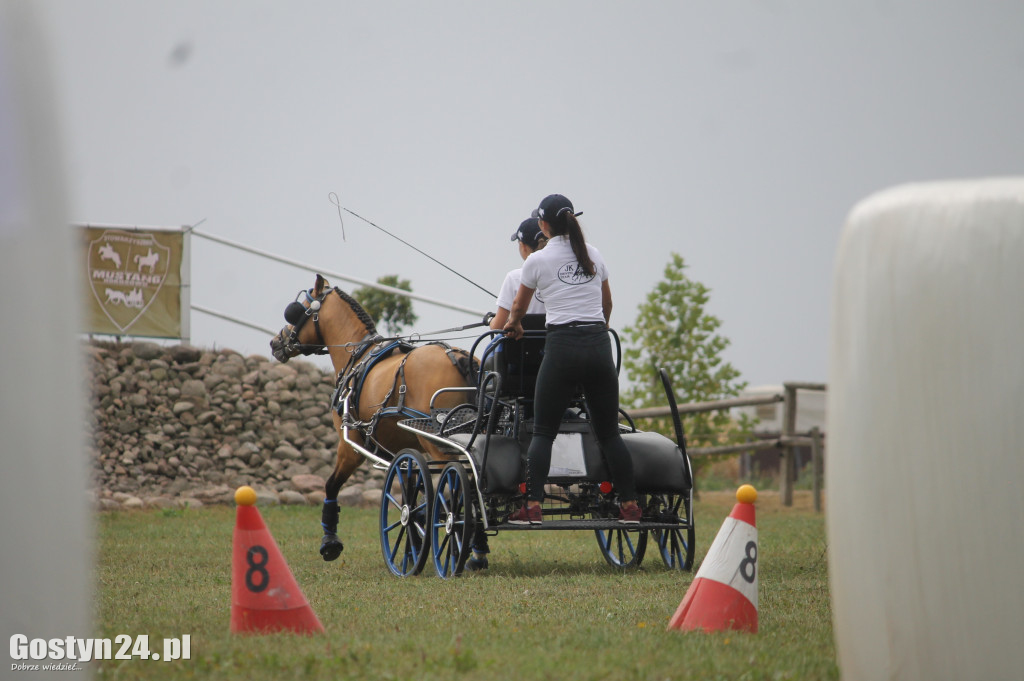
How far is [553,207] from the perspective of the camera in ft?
21.2

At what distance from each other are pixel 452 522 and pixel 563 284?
Answer: 1.68m

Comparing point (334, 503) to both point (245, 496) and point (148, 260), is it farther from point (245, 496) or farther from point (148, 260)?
point (148, 260)

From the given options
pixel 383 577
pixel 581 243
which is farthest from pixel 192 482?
pixel 581 243

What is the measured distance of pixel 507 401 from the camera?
7105 mm

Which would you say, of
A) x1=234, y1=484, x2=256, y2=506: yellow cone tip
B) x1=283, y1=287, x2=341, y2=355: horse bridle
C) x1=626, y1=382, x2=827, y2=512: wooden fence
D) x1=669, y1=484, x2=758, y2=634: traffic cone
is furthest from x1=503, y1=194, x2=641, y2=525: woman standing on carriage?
x1=626, y1=382, x2=827, y2=512: wooden fence

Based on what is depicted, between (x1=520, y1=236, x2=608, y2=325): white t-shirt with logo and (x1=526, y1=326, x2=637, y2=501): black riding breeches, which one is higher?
(x1=520, y1=236, x2=608, y2=325): white t-shirt with logo

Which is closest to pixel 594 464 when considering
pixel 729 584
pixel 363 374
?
pixel 729 584

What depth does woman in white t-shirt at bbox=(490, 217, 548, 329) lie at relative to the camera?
23.9ft

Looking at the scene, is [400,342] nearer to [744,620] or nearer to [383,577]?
[383,577]

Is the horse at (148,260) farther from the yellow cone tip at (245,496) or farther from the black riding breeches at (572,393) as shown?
the yellow cone tip at (245,496)

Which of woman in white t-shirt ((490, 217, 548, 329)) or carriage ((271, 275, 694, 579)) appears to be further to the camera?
woman in white t-shirt ((490, 217, 548, 329))

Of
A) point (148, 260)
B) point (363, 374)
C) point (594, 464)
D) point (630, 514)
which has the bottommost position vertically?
point (630, 514)

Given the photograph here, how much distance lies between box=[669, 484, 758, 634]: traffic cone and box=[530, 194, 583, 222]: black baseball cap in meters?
2.37

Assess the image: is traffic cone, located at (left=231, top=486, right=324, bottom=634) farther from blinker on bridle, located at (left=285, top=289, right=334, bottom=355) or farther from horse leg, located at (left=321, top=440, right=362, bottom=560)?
blinker on bridle, located at (left=285, top=289, right=334, bottom=355)
